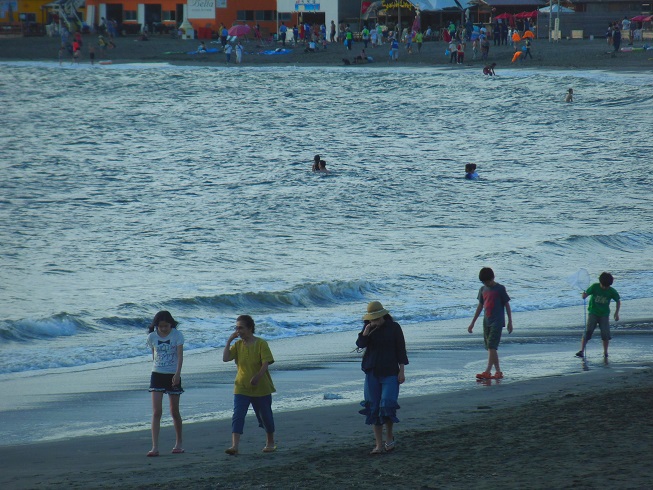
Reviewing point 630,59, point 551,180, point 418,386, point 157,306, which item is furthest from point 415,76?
point 418,386

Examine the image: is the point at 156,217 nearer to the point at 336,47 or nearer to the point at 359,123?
the point at 359,123

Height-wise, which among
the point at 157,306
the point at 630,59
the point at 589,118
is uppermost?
the point at 630,59

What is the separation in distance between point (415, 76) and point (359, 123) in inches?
306

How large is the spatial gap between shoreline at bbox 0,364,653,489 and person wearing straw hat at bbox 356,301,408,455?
33 centimetres

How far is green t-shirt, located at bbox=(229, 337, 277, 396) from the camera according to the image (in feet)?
25.0

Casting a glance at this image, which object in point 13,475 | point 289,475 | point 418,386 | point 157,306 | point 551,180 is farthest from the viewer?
point 551,180

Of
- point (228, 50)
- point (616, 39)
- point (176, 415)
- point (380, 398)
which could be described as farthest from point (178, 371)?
point (228, 50)

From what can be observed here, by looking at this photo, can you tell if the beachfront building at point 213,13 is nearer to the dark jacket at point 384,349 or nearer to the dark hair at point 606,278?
the dark hair at point 606,278

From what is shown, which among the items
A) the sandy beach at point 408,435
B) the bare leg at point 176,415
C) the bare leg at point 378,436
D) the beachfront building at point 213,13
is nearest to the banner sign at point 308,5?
the beachfront building at point 213,13

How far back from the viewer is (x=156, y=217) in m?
28.5

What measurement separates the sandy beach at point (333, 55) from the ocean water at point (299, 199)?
118 cm

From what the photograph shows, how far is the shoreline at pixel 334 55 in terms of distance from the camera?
167 feet

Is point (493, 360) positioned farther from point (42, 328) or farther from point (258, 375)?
point (42, 328)

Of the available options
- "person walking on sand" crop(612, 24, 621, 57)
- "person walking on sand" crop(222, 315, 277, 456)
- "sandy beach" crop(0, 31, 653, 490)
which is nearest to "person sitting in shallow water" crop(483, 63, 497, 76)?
"person walking on sand" crop(612, 24, 621, 57)
